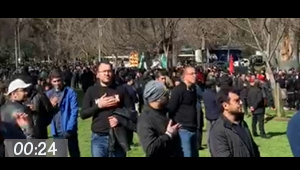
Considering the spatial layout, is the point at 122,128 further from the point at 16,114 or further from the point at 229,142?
the point at 229,142

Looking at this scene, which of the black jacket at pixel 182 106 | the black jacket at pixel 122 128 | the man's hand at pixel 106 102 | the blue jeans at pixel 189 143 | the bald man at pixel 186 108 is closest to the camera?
the black jacket at pixel 122 128

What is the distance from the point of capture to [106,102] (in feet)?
24.6

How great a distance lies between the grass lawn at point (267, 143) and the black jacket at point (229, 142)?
239 inches

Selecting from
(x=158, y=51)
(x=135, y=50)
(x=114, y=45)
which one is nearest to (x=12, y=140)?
(x=158, y=51)

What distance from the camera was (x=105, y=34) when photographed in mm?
42750

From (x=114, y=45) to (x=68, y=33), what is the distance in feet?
52.5

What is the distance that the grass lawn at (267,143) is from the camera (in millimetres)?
12445

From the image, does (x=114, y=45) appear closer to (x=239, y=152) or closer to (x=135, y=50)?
(x=135, y=50)

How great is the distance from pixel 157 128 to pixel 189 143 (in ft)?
10.8

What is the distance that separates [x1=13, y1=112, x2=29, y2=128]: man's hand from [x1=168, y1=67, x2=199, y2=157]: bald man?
10.0 ft

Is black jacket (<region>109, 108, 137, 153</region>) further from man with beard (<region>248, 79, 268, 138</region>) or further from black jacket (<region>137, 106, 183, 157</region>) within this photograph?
man with beard (<region>248, 79, 268, 138</region>)
